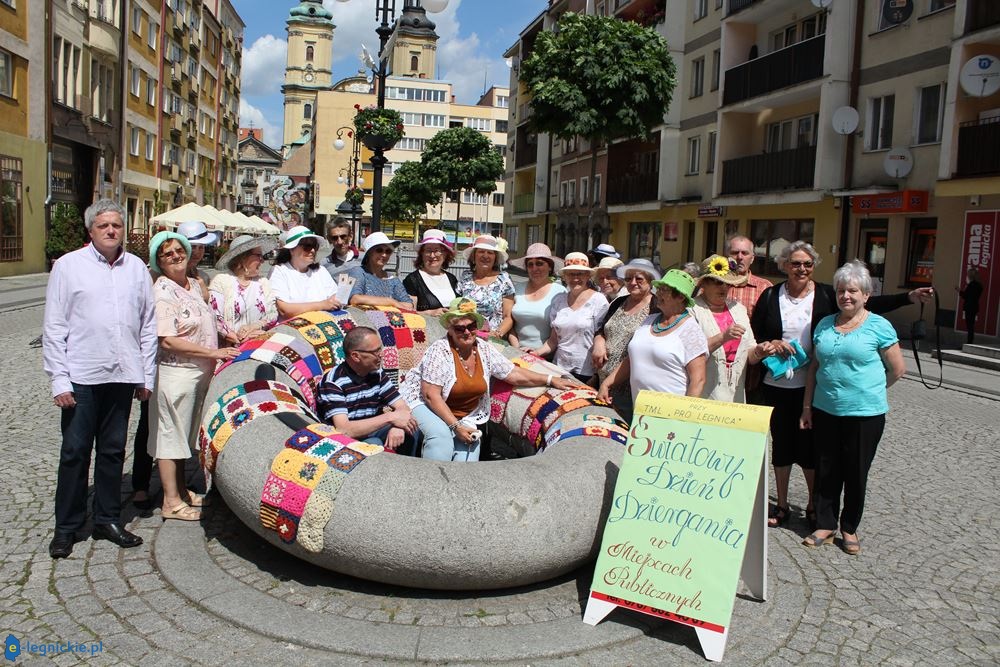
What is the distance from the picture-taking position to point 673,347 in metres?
5.13

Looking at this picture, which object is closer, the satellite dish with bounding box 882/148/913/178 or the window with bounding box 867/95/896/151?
the satellite dish with bounding box 882/148/913/178

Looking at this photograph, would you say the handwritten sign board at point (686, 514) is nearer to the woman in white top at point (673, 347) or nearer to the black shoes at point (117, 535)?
the woman in white top at point (673, 347)

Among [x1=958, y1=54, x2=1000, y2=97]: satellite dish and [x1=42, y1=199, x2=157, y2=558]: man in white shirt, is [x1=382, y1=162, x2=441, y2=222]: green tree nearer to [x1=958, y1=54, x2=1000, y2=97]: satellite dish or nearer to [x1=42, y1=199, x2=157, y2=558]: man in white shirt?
[x1=958, y1=54, x2=1000, y2=97]: satellite dish

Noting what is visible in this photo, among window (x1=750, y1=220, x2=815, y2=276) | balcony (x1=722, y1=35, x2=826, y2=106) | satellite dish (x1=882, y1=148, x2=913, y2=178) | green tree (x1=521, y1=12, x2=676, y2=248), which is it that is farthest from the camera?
window (x1=750, y1=220, x2=815, y2=276)

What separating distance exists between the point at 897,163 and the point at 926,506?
15.1 m

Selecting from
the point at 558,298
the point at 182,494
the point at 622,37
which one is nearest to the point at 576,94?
the point at 622,37

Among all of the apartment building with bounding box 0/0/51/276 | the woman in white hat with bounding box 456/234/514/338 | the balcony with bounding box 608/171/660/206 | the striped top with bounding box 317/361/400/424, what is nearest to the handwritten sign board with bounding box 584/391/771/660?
the striped top with bounding box 317/361/400/424

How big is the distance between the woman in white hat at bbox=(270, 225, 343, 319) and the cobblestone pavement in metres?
1.66

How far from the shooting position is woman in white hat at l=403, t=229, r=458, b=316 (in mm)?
7004

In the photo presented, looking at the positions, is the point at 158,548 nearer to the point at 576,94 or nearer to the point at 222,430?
the point at 222,430

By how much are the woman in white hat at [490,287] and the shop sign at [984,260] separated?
14.3 meters

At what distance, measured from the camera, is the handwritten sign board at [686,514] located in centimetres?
406

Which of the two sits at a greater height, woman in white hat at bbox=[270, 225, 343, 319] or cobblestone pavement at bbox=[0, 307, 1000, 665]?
woman in white hat at bbox=[270, 225, 343, 319]

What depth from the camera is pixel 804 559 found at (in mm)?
5117
